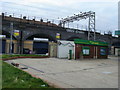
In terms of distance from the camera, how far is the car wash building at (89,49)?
23.6m

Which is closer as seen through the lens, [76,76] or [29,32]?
[76,76]

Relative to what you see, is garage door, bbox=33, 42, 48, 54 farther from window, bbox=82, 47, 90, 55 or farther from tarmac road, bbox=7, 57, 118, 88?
tarmac road, bbox=7, 57, 118, 88

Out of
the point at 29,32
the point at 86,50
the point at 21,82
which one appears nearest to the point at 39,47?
the point at 29,32

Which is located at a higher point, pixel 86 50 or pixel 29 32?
pixel 29 32

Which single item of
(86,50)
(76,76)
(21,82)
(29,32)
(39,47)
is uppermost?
(29,32)

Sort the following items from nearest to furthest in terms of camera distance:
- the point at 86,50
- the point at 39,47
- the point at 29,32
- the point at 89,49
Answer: the point at 86,50
the point at 89,49
the point at 29,32
the point at 39,47

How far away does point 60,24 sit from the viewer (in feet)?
155

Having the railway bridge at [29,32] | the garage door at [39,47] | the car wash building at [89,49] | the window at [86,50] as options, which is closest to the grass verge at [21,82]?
the car wash building at [89,49]

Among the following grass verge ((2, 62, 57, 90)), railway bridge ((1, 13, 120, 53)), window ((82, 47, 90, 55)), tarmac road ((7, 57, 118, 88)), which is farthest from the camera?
railway bridge ((1, 13, 120, 53))

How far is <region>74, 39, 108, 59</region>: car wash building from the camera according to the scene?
23.6 metres

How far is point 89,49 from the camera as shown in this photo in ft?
84.2

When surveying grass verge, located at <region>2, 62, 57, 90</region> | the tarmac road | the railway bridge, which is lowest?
the tarmac road

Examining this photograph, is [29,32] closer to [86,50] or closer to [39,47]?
[39,47]

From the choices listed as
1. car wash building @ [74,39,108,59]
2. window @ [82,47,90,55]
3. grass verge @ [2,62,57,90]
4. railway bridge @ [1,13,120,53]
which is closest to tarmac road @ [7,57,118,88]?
grass verge @ [2,62,57,90]
